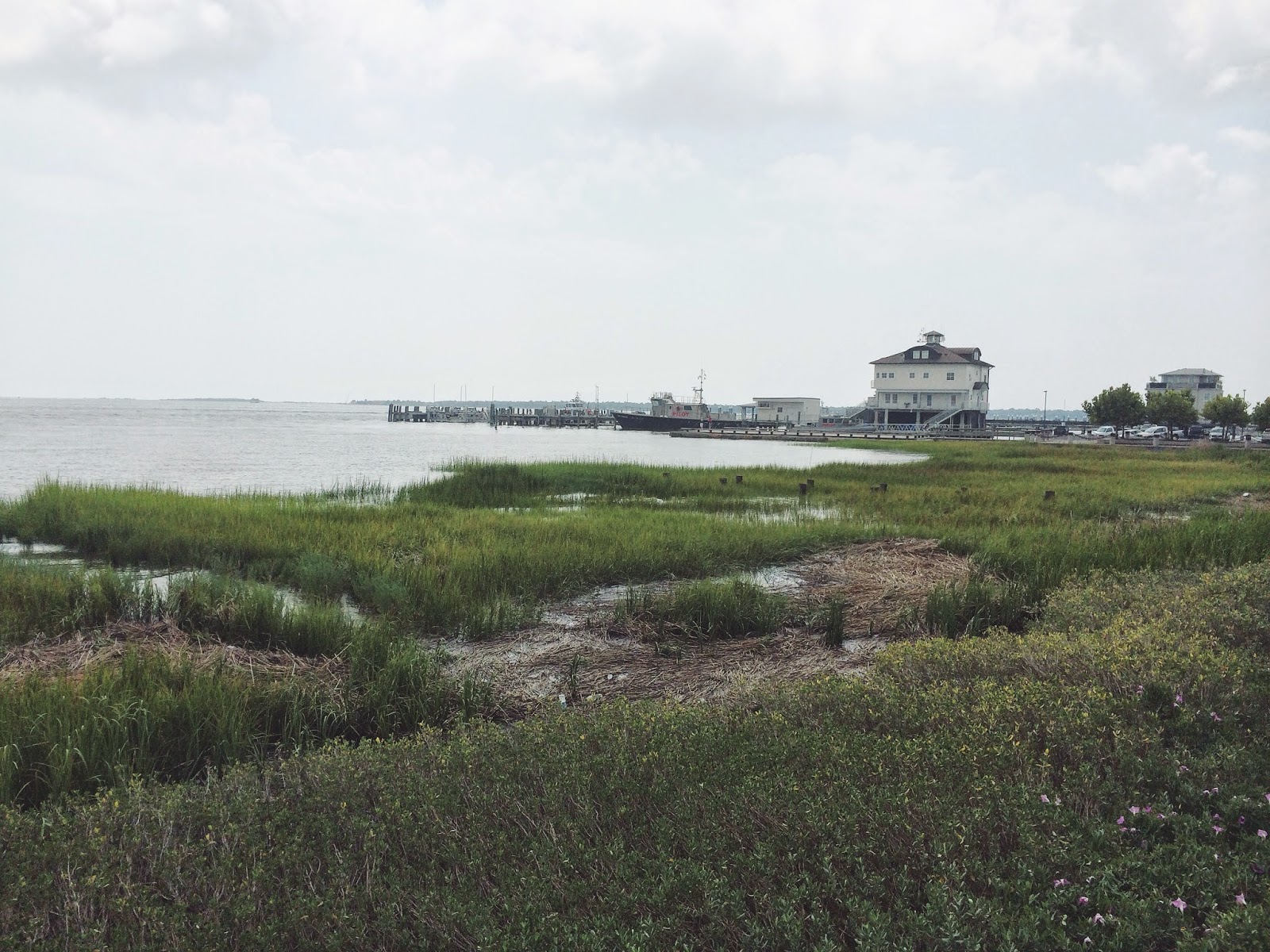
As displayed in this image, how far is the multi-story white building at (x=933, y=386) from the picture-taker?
8775cm

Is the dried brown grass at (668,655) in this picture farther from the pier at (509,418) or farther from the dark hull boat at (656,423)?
the pier at (509,418)

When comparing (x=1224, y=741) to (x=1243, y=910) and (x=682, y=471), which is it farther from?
(x=682, y=471)

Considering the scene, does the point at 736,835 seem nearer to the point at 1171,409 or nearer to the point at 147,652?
the point at 147,652

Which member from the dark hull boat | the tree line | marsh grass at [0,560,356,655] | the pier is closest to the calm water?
marsh grass at [0,560,356,655]

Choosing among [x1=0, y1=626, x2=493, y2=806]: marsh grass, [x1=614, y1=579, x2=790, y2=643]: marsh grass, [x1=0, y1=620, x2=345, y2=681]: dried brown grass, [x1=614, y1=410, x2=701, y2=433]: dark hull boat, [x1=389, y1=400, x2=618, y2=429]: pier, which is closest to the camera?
[x1=0, y1=626, x2=493, y2=806]: marsh grass

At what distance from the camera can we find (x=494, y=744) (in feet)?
16.6

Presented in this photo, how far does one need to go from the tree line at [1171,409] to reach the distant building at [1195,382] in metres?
49.3

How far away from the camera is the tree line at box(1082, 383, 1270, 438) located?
258ft

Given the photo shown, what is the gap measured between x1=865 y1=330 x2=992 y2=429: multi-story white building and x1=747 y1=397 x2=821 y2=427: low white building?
56.2ft

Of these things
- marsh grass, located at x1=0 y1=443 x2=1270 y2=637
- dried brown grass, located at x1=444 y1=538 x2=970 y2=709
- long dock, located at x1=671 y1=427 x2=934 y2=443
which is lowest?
dried brown grass, located at x1=444 y1=538 x2=970 y2=709

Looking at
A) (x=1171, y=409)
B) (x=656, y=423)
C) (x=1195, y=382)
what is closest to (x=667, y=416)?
(x=656, y=423)

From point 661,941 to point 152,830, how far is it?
278cm

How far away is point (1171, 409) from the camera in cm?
7875

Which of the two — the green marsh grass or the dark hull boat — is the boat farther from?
the green marsh grass
